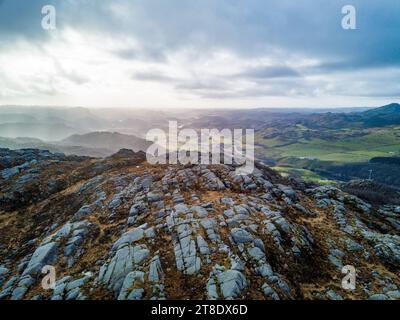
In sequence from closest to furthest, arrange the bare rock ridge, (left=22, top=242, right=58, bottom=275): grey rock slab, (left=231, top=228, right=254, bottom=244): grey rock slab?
the bare rock ridge < (left=22, top=242, right=58, bottom=275): grey rock slab < (left=231, top=228, right=254, bottom=244): grey rock slab

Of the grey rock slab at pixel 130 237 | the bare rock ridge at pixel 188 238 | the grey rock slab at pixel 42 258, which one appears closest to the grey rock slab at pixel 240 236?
the bare rock ridge at pixel 188 238

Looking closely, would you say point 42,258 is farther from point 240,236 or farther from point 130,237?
point 240,236

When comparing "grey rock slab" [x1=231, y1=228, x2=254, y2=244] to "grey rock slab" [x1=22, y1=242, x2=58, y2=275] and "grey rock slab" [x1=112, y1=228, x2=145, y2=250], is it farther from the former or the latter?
"grey rock slab" [x1=22, y1=242, x2=58, y2=275]

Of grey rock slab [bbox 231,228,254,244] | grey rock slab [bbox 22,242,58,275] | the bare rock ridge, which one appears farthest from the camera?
grey rock slab [bbox 231,228,254,244]

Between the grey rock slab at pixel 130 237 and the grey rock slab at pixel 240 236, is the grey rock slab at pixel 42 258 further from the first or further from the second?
the grey rock slab at pixel 240 236

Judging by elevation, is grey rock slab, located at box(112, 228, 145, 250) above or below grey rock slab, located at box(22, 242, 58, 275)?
above

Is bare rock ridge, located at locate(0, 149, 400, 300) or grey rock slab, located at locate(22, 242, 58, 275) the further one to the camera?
grey rock slab, located at locate(22, 242, 58, 275)

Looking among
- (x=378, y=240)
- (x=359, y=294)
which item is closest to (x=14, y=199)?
(x=359, y=294)

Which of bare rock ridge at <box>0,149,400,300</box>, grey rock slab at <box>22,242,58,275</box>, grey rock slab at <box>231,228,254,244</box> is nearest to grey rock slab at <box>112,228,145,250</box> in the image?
bare rock ridge at <box>0,149,400,300</box>

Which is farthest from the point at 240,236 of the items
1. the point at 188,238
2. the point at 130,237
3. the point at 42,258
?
the point at 42,258
